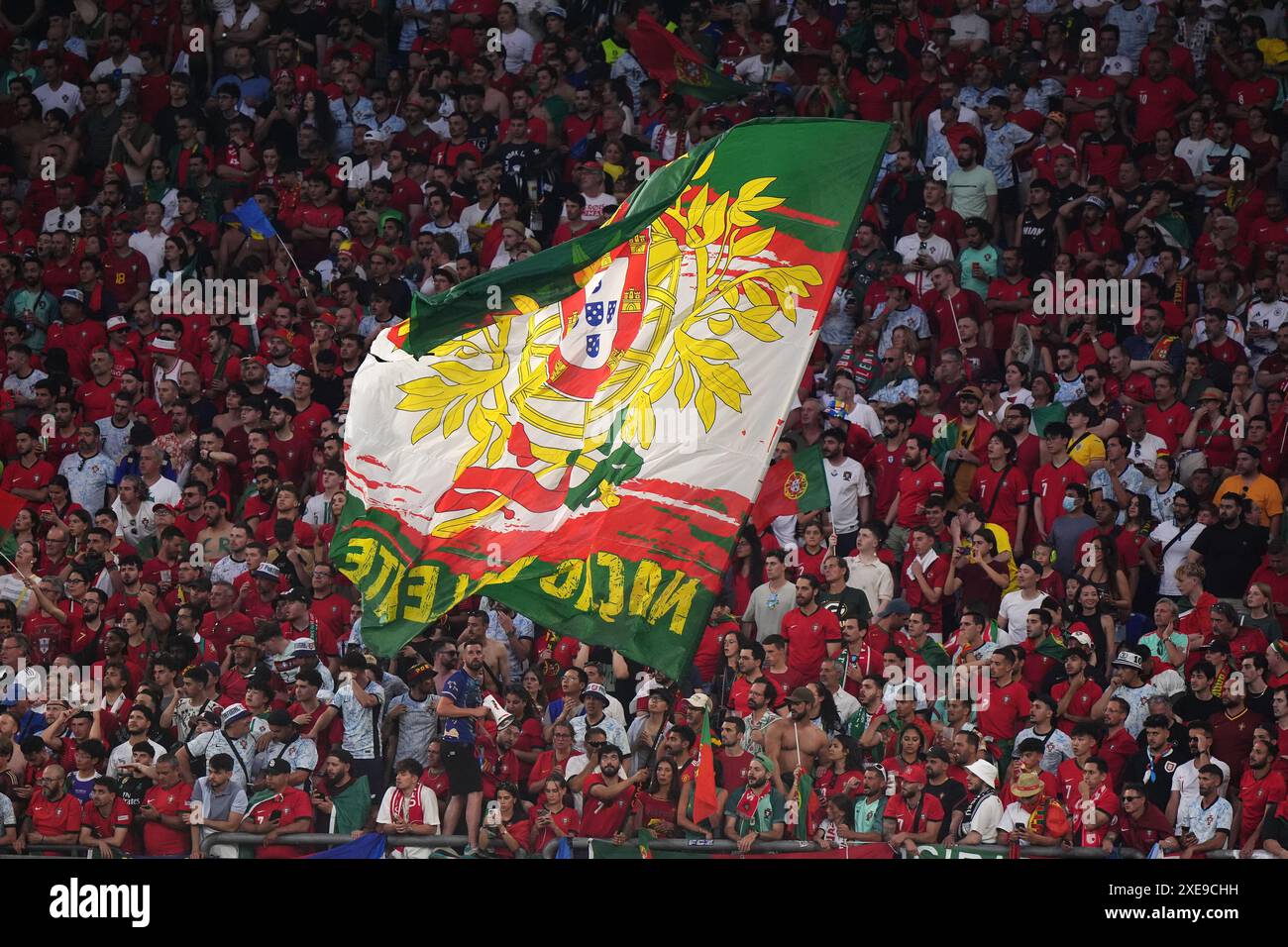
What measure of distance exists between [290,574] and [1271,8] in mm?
10339

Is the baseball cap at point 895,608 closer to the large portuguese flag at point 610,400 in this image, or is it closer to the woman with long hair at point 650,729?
the woman with long hair at point 650,729

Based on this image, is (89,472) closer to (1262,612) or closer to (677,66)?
(677,66)

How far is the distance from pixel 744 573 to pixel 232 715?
375 cm

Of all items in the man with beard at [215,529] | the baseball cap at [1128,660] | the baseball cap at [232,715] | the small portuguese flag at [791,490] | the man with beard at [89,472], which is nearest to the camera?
the baseball cap at [1128,660]

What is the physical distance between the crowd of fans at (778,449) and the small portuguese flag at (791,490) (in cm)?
21

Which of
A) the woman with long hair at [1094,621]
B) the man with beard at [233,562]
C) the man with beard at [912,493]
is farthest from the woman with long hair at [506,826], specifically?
the woman with long hair at [1094,621]

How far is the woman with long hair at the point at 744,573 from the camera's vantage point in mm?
16203

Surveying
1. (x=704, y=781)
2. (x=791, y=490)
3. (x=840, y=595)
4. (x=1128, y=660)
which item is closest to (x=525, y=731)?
(x=704, y=781)

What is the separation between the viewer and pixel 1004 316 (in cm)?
1812

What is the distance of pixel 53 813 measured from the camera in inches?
589

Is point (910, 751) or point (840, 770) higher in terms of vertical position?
point (910, 751)

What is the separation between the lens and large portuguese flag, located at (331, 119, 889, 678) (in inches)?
482

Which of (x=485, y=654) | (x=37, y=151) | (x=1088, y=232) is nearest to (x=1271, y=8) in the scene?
(x=1088, y=232)

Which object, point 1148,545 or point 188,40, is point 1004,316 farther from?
point 188,40
